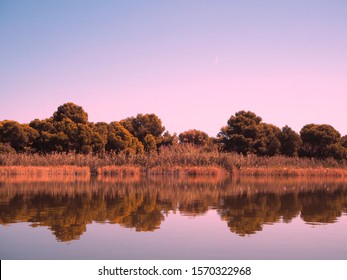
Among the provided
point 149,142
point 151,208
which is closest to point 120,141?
point 149,142

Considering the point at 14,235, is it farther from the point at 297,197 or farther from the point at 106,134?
the point at 106,134

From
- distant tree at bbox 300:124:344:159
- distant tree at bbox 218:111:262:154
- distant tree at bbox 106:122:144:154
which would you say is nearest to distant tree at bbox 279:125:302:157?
distant tree at bbox 300:124:344:159

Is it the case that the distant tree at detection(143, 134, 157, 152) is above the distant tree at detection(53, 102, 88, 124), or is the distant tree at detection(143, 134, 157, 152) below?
below

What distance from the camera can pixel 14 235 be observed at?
9102 mm

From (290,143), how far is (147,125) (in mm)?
20608

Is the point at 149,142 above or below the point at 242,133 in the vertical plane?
below

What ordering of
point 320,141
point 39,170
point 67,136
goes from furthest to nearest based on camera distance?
point 320,141 < point 67,136 < point 39,170

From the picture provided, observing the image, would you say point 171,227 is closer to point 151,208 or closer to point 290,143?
point 151,208

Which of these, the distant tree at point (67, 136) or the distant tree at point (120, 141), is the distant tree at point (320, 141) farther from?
the distant tree at point (67, 136)

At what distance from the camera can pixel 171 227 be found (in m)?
10.1

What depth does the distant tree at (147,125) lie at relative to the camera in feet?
202

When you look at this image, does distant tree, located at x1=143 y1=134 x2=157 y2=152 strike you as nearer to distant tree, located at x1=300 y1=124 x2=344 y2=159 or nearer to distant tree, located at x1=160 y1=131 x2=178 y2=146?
distant tree, located at x1=160 y1=131 x2=178 y2=146

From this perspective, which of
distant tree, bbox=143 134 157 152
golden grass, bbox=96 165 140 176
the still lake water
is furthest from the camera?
distant tree, bbox=143 134 157 152

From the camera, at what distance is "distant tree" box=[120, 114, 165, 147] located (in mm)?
61450
